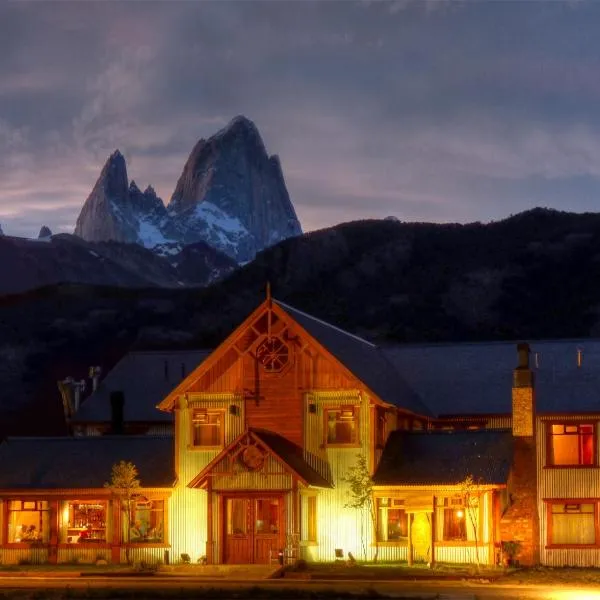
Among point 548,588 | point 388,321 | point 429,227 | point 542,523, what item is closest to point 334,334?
point 542,523

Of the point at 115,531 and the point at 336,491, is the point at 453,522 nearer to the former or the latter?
the point at 336,491

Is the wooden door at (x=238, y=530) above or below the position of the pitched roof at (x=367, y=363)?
below

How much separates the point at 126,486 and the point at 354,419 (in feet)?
30.6

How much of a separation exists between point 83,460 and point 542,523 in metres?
18.8

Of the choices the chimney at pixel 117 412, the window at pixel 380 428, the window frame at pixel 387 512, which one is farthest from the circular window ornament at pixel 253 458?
the chimney at pixel 117 412

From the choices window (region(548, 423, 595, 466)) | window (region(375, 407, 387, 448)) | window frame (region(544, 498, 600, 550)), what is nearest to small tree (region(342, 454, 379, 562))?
window (region(375, 407, 387, 448))

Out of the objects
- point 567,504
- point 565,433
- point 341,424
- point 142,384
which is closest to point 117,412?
point 142,384

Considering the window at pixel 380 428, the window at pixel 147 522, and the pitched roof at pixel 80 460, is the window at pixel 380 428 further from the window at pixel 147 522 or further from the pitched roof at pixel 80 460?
the window at pixel 147 522

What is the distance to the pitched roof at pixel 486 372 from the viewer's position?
196 ft

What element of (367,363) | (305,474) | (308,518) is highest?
(367,363)

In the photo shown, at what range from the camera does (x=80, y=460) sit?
58.8 metres

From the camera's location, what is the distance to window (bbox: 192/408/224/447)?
186 feet

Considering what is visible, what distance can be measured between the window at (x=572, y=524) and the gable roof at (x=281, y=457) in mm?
8714

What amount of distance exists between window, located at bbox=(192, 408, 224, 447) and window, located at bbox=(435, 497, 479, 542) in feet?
31.2
